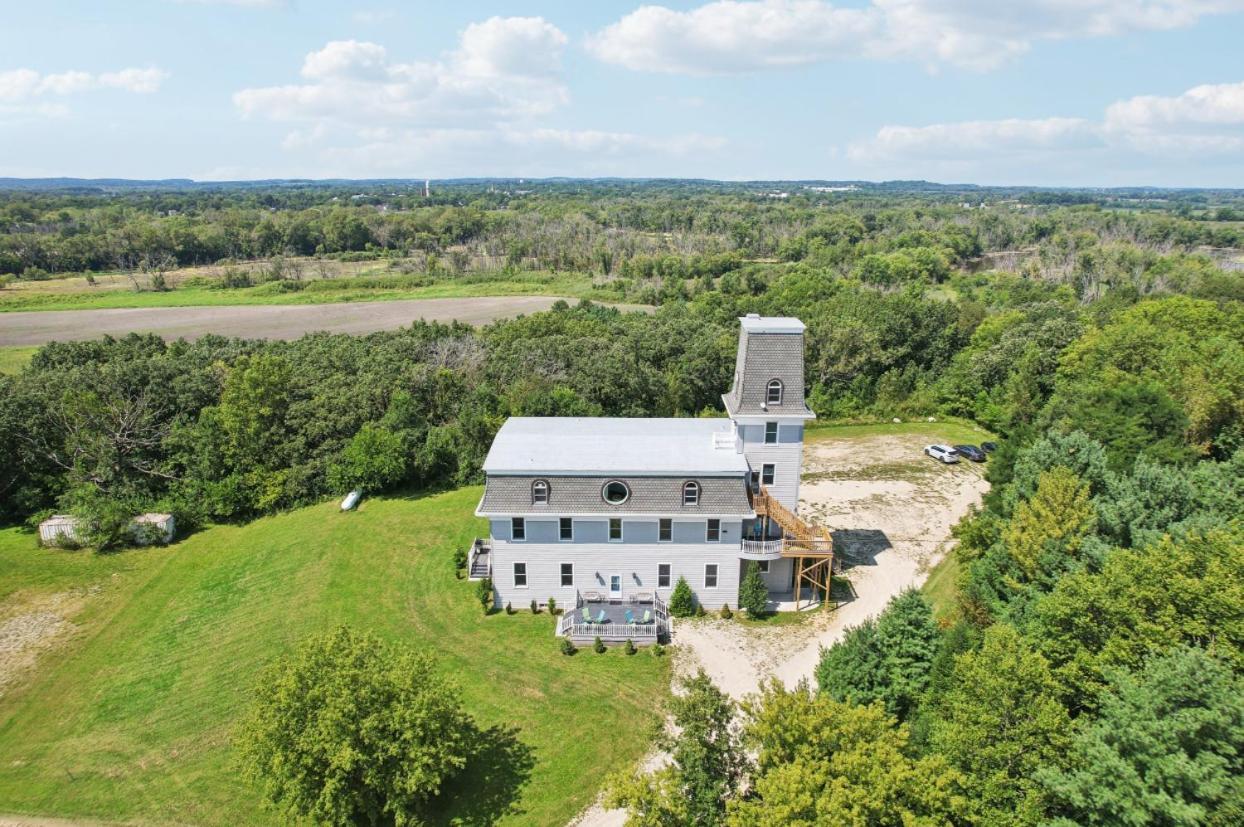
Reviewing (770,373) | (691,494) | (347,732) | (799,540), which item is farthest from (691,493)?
(347,732)

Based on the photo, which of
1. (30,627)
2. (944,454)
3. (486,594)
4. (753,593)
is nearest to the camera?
(753,593)

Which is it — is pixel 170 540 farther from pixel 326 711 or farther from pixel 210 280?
pixel 210 280

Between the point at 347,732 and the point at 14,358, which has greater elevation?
the point at 14,358

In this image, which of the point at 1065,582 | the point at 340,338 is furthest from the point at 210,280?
the point at 1065,582

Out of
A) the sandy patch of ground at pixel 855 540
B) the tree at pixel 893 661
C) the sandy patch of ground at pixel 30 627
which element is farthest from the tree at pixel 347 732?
the sandy patch of ground at pixel 30 627

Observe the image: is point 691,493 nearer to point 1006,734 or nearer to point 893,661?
point 893,661

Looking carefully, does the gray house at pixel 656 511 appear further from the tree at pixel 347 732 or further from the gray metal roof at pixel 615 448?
the tree at pixel 347 732

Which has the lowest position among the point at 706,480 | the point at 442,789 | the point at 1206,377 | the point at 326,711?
the point at 442,789
